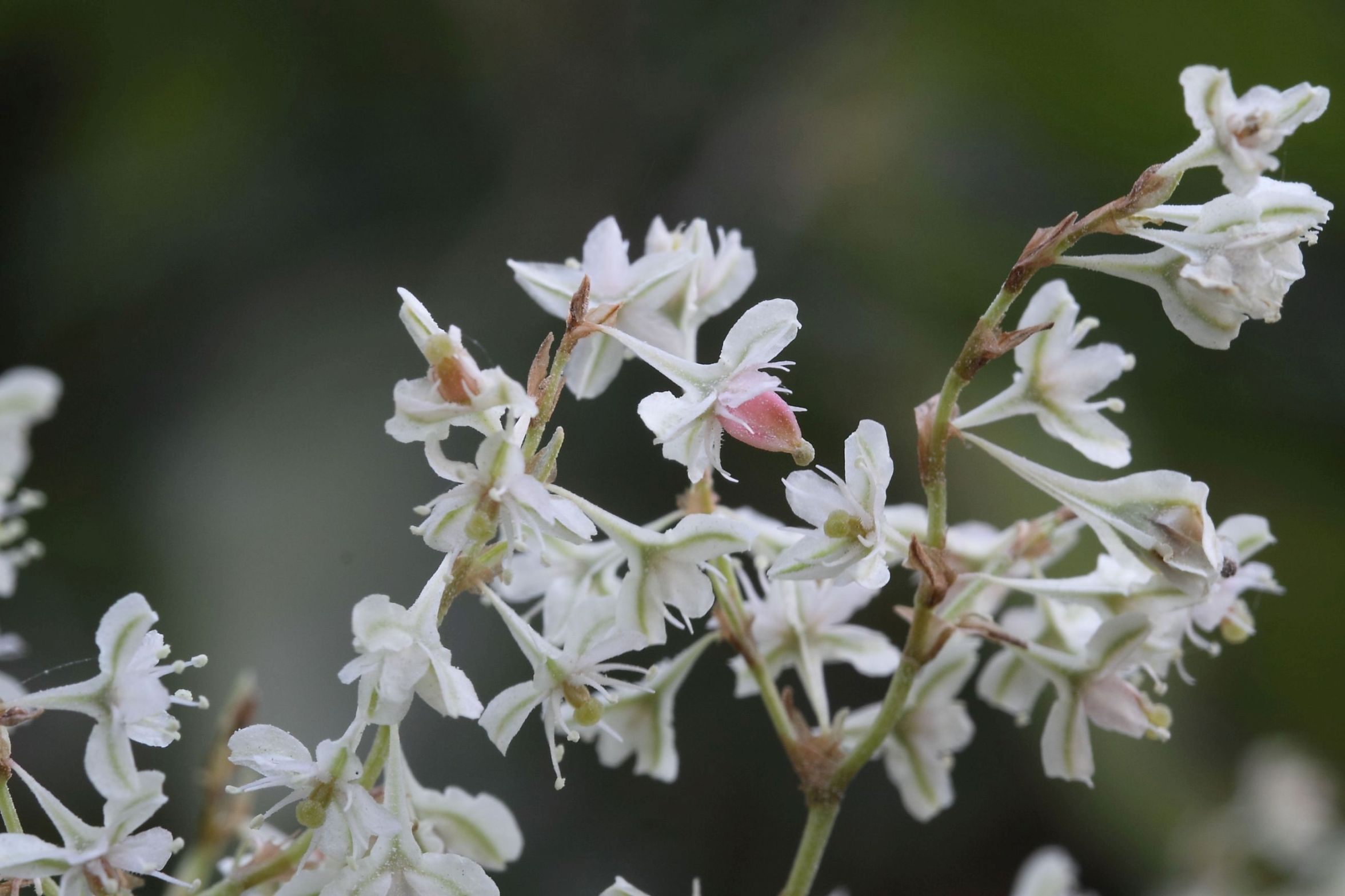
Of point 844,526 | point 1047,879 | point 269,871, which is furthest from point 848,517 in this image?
point 1047,879

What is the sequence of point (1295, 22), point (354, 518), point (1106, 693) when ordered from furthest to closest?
point (1295, 22) < point (354, 518) < point (1106, 693)

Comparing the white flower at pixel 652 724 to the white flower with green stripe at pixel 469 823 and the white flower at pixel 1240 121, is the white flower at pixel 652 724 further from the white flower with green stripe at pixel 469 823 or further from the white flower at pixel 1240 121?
the white flower at pixel 1240 121

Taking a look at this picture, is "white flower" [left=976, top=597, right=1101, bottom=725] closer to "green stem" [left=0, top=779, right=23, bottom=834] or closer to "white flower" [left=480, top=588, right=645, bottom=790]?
"white flower" [left=480, top=588, right=645, bottom=790]

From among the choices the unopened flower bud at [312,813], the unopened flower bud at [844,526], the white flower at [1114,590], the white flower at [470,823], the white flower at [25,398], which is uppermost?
the white flower at [25,398]

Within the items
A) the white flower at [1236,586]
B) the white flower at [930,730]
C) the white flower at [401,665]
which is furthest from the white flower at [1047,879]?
the white flower at [401,665]

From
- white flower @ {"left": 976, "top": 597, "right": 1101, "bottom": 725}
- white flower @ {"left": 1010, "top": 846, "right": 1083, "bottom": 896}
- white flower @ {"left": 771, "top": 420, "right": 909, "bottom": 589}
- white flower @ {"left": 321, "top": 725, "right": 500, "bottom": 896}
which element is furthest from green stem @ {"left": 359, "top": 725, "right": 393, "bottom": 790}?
white flower @ {"left": 1010, "top": 846, "right": 1083, "bottom": 896}

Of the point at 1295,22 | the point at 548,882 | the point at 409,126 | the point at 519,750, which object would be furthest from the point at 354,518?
the point at 1295,22

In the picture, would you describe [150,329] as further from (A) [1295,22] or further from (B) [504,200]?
(A) [1295,22]
